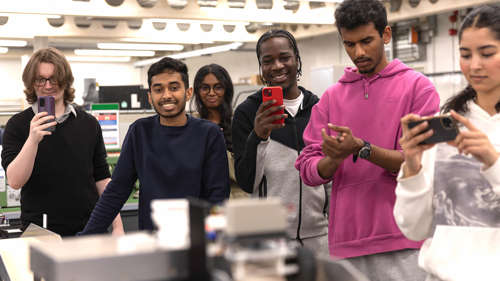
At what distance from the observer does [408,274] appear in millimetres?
1671

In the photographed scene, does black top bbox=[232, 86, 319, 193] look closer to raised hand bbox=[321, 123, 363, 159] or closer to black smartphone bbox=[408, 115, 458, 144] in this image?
raised hand bbox=[321, 123, 363, 159]

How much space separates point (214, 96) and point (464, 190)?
185 cm

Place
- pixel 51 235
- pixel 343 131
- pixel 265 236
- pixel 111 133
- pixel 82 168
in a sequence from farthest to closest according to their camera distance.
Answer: pixel 111 133 → pixel 82 168 → pixel 51 235 → pixel 343 131 → pixel 265 236

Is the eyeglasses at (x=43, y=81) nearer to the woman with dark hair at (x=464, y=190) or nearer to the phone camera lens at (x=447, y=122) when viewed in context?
the woman with dark hair at (x=464, y=190)

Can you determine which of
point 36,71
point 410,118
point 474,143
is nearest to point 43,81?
point 36,71

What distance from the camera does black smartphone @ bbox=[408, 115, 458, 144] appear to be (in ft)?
4.07

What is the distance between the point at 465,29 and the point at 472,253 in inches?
20.2

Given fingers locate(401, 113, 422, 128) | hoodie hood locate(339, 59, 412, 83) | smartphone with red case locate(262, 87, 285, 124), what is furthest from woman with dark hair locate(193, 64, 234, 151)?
fingers locate(401, 113, 422, 128)

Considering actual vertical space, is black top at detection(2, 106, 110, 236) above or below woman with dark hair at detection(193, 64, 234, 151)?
below

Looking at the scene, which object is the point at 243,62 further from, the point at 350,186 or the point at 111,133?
the point at 350,186

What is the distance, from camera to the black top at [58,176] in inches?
98.1

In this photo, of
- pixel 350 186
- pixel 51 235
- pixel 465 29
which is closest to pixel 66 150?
pixel 51 235

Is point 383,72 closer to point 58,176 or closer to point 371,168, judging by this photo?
point 371,168

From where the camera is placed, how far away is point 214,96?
309cm
